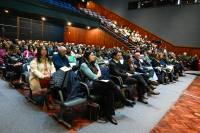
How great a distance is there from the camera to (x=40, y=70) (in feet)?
8.44

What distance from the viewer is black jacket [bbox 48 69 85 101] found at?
1.94 m

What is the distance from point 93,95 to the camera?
7.23 ft

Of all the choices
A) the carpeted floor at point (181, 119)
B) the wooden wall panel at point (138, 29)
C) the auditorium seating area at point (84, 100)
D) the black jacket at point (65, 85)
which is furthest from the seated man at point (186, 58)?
the black jacket at point (65, 85)

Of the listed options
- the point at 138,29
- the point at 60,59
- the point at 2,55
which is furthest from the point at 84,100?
the point at 138,29

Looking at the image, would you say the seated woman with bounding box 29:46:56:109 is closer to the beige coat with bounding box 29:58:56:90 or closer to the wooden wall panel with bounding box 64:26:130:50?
the beige coat with bounding box 29:58:56:90

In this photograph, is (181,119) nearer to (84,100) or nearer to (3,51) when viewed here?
(84,100)

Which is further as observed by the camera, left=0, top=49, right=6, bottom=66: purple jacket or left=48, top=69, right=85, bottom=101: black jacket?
left=0, top=49, right=6, bottom=66: purple jacket

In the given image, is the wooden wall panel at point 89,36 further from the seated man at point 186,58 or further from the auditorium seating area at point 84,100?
the auditorium seating area at point 84,100

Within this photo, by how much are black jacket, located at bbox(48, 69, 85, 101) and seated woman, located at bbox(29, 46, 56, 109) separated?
0.49m

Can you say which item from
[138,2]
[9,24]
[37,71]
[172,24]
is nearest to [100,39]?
[138,2]

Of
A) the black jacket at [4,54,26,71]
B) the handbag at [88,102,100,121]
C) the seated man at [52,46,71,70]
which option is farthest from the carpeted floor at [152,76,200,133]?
the black jacket at [4,54,26,71]

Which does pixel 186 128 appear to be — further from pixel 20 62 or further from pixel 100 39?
pixel 100 39

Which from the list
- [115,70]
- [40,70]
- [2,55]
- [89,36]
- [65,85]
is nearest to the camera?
[65,85]

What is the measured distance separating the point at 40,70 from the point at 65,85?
94 centimetres
